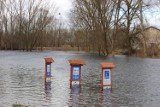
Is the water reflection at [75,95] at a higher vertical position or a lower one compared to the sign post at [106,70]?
lower

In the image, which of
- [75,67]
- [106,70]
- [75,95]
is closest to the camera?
[75,95]

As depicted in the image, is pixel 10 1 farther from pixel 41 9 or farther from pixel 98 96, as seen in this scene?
pixel 98 96

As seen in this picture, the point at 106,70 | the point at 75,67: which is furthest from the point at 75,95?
the point at 75,67

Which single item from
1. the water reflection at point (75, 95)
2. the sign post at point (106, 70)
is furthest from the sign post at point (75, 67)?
the sign post at point (106, 70)

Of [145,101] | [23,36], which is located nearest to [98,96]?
[145,101]

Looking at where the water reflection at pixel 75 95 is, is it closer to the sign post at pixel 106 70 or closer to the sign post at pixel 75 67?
the sign post at pixel 75 67

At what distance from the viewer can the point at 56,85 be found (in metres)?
16.8


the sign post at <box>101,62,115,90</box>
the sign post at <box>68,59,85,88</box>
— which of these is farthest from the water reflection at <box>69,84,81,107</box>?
the sign post at <box>101,62,115,90</box>

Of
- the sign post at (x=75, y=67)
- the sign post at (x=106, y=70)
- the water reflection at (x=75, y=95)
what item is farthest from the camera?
the sign post at (x=75, y=67)

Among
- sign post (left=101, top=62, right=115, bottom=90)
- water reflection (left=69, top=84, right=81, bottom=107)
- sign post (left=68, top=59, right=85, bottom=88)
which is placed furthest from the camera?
sign post (left=68, top=59, right=85, bottom=88)

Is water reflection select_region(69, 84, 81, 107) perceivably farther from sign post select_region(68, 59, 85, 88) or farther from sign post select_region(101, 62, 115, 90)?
sign post select_region(101, 62, 115, 90)

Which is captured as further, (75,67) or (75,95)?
(75,67)

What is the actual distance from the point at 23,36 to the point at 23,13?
703cm

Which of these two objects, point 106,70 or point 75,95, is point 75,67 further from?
point 75,95
